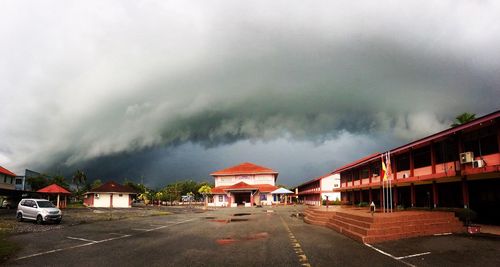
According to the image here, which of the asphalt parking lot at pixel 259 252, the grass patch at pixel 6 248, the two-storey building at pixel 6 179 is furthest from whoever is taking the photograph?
the two-storey building at pixel 6 179

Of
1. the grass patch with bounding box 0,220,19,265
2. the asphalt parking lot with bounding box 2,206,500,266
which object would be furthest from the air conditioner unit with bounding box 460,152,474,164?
the grass patch with bounding box 0,220,19,265

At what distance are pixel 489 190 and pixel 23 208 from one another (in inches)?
1214

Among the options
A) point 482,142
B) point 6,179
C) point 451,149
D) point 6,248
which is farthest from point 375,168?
point 6,179

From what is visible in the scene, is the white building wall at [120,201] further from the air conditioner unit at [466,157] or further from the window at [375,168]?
the air conditioner unit at [466,157]

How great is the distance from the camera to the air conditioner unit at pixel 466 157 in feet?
59.3

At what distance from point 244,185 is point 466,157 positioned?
49.1 m

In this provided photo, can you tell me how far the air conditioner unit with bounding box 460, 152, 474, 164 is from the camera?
18084 mm

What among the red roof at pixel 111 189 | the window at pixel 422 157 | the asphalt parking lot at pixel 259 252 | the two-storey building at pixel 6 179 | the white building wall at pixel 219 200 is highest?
the window at pixel 422 157

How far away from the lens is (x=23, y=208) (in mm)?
25797

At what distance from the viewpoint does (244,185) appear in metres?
65.1

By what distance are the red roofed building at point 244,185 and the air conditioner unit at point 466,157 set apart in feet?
148

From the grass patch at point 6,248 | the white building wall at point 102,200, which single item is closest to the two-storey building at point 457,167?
the grass patch at point 6,248

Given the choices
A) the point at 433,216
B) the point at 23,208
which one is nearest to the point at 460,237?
the point at 433,216

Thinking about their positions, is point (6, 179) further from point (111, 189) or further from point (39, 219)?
point (39, 219)
